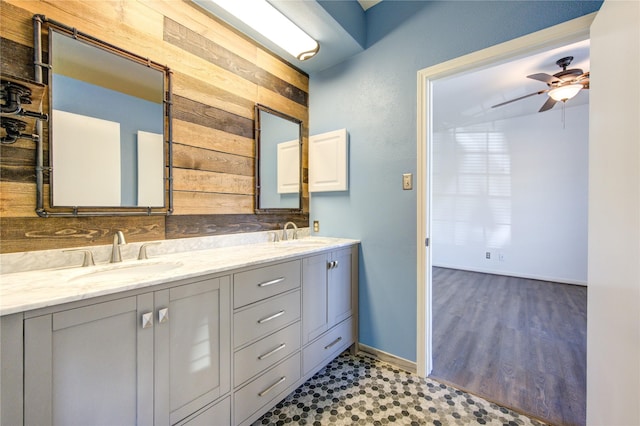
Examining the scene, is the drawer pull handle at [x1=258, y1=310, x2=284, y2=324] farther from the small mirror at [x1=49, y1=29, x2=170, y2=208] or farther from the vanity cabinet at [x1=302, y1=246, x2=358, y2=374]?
the small mirror at [x1=49, y1=29, x2=170, y2=208]

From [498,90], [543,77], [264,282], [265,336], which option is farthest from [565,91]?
[265,336]

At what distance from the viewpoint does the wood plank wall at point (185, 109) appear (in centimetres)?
114

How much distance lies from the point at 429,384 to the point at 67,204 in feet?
7.58

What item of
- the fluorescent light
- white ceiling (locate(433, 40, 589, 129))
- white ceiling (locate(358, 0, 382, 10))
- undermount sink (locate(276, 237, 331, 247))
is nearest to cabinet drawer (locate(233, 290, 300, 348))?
undermount sink (locate(276, 237, 331, 247))

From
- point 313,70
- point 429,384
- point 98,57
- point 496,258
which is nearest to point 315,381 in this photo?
point 429,384

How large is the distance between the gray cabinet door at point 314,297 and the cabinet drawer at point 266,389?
172 millimetres

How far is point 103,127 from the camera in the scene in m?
1.37

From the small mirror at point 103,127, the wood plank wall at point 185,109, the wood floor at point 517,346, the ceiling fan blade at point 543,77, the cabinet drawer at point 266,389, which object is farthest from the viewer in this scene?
the ceiling fan blade at point 543,77

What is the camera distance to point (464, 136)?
4.80 metres

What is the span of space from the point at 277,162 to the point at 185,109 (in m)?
0.81

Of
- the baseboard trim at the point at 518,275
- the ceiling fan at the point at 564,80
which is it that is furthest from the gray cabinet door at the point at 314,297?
the baseboard trim at the point at 518,275

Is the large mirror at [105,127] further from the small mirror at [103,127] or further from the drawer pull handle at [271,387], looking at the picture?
the drawer pull handle at [271,387]

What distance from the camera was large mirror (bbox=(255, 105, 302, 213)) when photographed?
84.8 inches

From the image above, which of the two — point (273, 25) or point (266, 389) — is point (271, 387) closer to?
point (266, 389)
